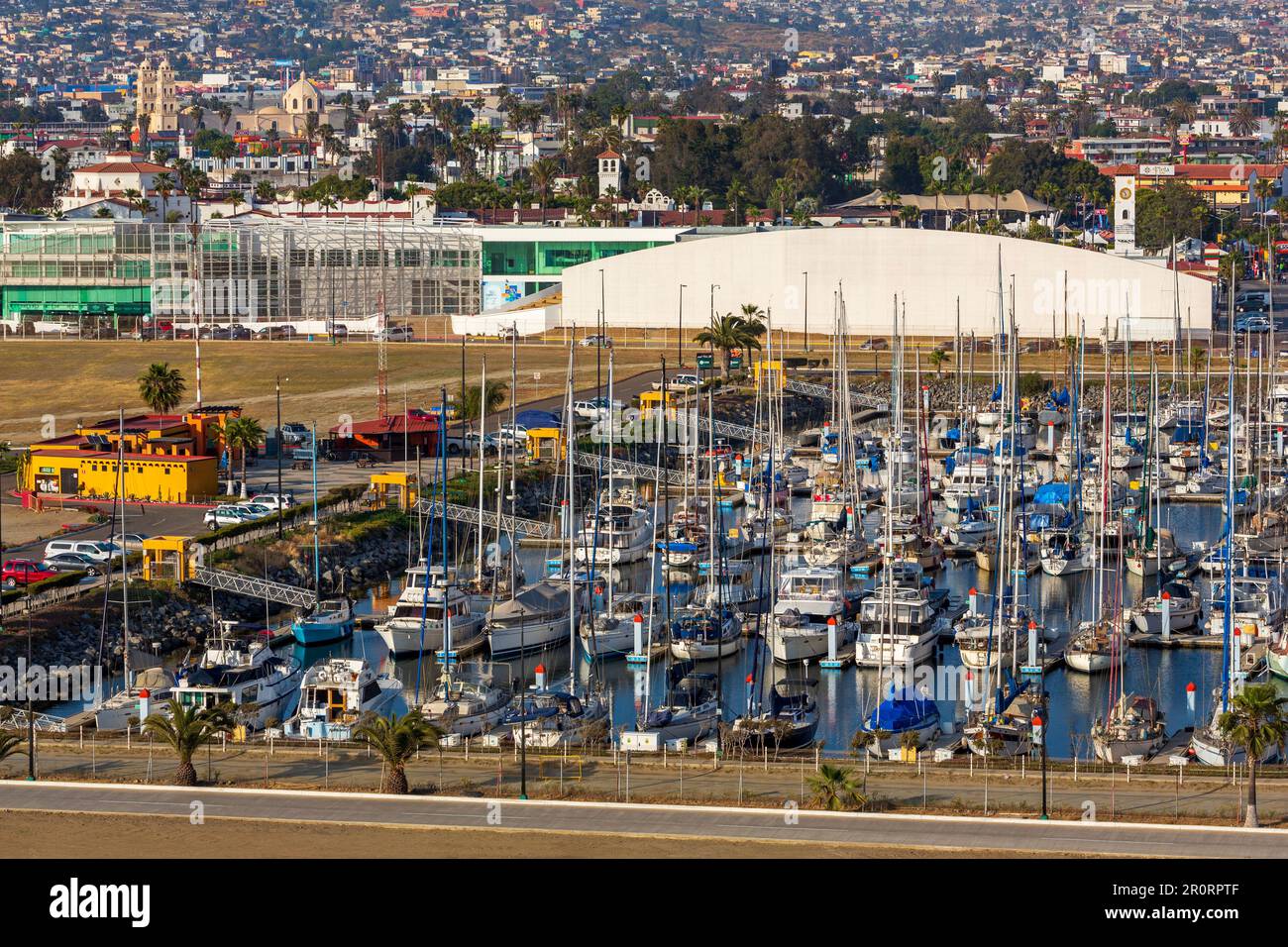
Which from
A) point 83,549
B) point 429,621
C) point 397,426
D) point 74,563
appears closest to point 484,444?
point 397,426

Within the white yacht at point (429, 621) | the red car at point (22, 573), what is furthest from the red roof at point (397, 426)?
the white yacht at point (429, 621)

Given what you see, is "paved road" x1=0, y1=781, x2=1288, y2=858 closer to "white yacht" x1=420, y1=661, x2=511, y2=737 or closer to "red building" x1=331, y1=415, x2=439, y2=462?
"white yacht" x1=420, y1=661, x2=511, y2=737

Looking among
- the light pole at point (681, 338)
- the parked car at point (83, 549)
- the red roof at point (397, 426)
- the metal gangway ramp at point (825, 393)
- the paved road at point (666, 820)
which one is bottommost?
the paved road at point (666, 820)

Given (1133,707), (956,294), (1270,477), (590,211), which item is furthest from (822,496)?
(590,211)

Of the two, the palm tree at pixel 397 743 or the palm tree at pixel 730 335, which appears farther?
the palm tree at pixel 730 335

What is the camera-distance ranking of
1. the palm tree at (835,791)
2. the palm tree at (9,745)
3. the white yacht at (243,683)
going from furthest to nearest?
the white yacht at (243,683) < the palm tree at (9,745) < the palm tree at (835,791)

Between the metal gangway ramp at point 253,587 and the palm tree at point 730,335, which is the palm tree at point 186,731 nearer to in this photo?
the metal gangway ramp at point 253,587
